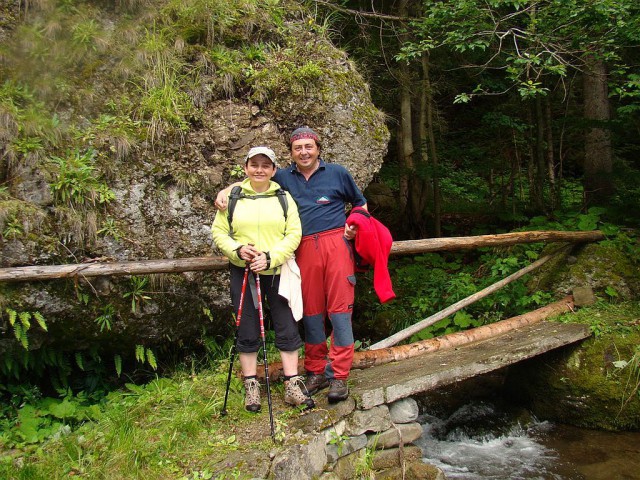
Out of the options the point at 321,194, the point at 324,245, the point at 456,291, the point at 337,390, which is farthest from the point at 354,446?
the point at 456,291

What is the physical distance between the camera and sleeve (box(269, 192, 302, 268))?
12.1 feet

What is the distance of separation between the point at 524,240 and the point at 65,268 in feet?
17.4

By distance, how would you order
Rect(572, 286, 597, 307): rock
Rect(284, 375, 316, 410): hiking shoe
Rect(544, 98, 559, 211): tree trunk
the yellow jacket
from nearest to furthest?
the yellow jacket < Rect(284, 375, 316, 410): hiking shoe < Rect(572, 286, 597, 307): rock < Rect(544, 98, 559, 211): tree trunk

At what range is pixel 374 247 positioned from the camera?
3.91 m

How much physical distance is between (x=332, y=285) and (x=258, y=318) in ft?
2.23

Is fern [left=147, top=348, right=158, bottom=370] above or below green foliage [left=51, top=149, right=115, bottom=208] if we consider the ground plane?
below

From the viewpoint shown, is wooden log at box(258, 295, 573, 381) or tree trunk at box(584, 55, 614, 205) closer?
wooden log at box(258, 295, 573, 381)

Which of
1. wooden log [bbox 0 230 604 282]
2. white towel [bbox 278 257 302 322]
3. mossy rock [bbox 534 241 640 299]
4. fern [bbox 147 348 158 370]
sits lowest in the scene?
fern [bbox 147 348 158 370]

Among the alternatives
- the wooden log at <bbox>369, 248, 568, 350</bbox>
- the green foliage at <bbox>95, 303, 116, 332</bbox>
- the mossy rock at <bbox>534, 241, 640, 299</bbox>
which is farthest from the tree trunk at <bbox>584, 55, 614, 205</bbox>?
the green foliage at <bbox>95, 303, 116, 332</bbox>

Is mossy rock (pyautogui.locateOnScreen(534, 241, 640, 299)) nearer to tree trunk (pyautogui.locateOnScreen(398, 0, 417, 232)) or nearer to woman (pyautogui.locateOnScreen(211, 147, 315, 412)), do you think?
tree trunk (pyautogui.locateOnScreen(398, 0, 417, 232))

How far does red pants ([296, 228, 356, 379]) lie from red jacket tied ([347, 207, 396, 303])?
0.42 ft

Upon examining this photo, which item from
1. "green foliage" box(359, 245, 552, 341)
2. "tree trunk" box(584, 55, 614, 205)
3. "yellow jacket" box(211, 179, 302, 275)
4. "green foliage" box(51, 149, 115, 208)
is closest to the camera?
"yellow jacket" box(211, 179, 302, 275)

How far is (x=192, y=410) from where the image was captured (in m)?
3.98

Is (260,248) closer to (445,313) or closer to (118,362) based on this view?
(118,362)
